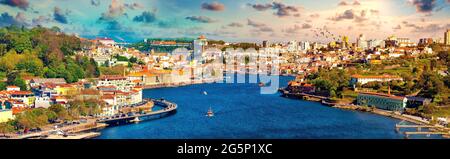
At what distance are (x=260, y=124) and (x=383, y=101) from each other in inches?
111

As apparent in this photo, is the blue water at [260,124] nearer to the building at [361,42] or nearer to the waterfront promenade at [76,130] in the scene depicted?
the waterfront promenade at [76,130]

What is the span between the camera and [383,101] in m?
8.17

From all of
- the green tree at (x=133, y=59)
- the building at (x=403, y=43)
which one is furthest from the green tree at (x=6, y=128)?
the building at (x=403, y=43)

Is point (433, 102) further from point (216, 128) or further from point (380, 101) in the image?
point (216, 128)

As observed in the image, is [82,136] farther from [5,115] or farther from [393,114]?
[393,114]

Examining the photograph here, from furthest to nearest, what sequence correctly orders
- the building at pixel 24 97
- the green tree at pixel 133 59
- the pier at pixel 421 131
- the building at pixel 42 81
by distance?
1. the green tree at pixel 133 59
2. the building at pixel 42 81
3. the building at pixel 24 97
4. the pier at pixel 421 131

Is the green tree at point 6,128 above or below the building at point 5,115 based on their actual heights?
below

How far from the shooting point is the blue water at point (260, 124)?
18.1 feet

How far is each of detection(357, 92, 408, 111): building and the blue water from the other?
1.71 ft

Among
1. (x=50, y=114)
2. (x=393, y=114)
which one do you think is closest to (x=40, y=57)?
(x=50, y=114)

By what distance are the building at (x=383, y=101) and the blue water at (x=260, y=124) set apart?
520mm
